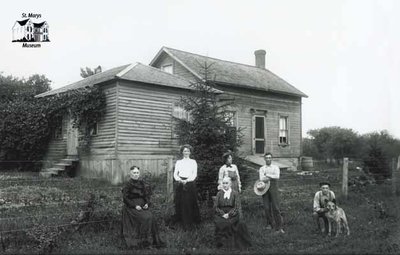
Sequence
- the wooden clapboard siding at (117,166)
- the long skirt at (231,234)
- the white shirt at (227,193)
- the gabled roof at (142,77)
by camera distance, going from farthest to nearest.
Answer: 1. the gabled roof at (142,77)
2. the wooden clapboard siding at (117,166)
3. the white shirt at (227,193)
4. the long skirt at (231,234)

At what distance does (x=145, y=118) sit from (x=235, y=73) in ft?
28.3

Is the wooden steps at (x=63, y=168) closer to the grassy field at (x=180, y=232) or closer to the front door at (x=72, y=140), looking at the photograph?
the front door at (x=72, y=140)

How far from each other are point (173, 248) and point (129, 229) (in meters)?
0.87

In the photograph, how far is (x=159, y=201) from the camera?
10.7 m

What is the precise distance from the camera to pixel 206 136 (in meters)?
10.2

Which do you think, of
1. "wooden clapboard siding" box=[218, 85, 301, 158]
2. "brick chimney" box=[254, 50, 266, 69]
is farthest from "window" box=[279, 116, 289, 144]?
"brick chimney" box=[254, 50, 266, 69]

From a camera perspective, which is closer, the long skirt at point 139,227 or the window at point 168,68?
the long skirt at point 139,227

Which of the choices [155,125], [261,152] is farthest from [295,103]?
[155,125]

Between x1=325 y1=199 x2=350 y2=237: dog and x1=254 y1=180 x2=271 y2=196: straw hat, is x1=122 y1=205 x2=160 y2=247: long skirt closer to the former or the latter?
x1=254 y1=180 x2=271 y2=196: straw hat

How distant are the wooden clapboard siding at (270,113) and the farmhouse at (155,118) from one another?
0.18ft

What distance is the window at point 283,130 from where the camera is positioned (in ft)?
82.3

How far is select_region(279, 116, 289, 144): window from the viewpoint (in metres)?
25.1

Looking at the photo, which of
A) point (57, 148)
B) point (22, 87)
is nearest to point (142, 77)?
point (57, 148)

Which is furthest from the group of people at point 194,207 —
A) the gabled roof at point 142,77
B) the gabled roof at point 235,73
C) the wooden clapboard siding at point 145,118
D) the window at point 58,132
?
the window at point 58,132
